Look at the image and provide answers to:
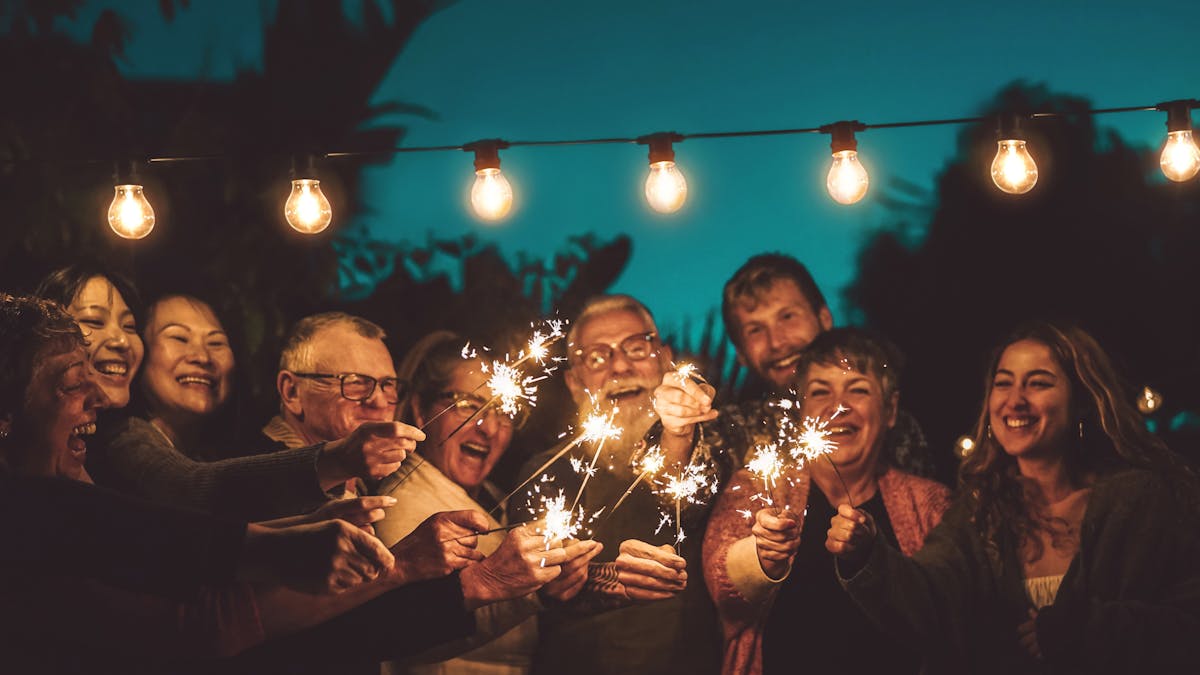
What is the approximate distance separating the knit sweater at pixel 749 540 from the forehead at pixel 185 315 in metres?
2.20

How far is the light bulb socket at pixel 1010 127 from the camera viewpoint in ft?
18.0

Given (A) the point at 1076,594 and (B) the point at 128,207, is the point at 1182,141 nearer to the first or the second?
(A) the point at 1076,594

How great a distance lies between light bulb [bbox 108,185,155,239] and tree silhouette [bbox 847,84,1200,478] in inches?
157

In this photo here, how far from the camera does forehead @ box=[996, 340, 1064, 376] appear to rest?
5.71 m

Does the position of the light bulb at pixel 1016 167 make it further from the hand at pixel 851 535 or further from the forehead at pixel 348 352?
the forehead at pixel 348 352

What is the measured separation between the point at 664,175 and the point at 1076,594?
7.27ft

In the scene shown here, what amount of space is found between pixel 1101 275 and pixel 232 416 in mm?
4880

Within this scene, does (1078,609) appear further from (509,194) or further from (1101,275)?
(1101,275)

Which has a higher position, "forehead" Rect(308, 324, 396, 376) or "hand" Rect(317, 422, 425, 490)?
"forehead" Rect(308, 324, 396, 376)

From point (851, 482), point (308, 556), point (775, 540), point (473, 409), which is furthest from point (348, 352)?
point (851, 482)

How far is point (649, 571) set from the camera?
534 centimetres

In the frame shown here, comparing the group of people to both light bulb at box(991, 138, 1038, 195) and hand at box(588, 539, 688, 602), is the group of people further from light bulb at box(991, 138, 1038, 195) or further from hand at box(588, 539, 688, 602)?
light bulb at box(991, 138, 1038, 195)

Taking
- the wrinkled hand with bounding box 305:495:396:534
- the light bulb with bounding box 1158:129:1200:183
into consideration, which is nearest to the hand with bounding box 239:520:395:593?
the wrinkled hand with bounding box 305:495:396:534

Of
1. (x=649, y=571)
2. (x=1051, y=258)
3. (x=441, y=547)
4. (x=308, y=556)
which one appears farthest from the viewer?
(x=1051, y=258)
